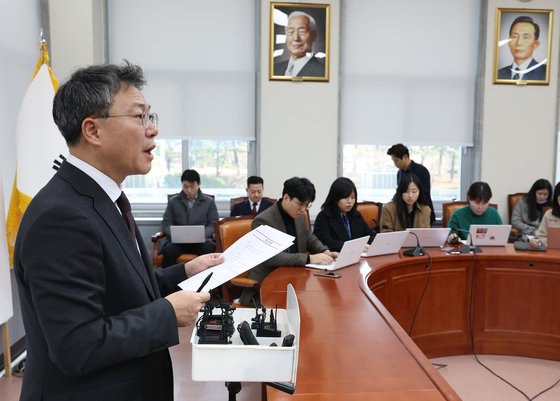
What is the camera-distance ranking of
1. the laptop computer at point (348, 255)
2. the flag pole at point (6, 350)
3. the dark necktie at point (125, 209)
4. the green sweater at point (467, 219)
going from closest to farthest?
the dark necktie at point (125, 209)
the laptop computer at point (348, 255)
the flag pole at point (6, 350)
the green sweater at point (467, 219)

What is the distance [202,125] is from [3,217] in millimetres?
3214

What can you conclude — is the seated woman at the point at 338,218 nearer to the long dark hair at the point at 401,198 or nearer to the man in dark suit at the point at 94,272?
the long dark hair at the point at 401,198

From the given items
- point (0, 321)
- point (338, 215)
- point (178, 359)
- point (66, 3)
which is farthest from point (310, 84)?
point (0, 321)

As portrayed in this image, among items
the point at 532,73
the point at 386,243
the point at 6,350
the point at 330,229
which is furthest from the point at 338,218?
the point at 532,73

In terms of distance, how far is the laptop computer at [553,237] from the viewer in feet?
11.6

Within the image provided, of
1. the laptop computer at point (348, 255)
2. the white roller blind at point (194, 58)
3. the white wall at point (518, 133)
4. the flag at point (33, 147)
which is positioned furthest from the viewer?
the white wall at point (518, 133)

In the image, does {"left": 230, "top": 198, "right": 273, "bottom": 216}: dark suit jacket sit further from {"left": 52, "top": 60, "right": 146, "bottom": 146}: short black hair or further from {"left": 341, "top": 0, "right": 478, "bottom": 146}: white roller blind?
{"left": 52, "top": 60, "right": 146, "bottom": 146}: short black hair

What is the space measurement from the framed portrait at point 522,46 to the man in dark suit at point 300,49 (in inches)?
89.7

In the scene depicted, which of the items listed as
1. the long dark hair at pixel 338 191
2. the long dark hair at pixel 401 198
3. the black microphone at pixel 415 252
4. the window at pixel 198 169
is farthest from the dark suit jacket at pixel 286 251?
the window at pixel 198 169

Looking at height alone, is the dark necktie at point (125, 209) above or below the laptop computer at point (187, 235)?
above

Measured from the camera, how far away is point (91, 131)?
937 mm

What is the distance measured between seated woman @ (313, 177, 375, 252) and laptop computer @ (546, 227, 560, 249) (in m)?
1.46

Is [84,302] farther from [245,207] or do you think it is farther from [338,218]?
[245,207]

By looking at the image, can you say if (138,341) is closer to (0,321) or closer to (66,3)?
(0,321)
